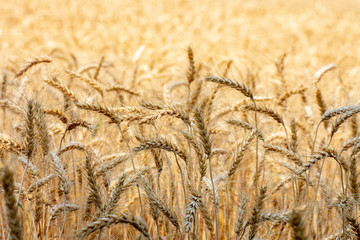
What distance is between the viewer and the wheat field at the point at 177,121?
1.90 meters

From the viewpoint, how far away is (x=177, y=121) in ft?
8.93

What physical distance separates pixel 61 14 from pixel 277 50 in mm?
6782

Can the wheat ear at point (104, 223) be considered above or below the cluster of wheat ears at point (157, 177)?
below

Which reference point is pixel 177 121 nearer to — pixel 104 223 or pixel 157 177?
pixel 157 177

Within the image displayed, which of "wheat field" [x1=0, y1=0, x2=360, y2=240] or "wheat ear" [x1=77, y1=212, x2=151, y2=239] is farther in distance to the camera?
"wheat field" [x1=0, y1=0, x2=360, y2=240]

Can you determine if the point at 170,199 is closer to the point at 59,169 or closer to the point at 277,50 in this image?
the point at 59,169

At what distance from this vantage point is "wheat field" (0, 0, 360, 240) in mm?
1896

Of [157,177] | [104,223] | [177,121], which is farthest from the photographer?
[177,121]

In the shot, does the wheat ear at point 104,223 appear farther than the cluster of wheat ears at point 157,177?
No

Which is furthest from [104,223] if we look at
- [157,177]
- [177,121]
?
[177,121]

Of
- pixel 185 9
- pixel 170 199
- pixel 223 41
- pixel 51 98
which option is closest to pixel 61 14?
pixel 185 9

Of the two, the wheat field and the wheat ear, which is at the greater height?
the wheat field

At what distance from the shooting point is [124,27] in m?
11.0

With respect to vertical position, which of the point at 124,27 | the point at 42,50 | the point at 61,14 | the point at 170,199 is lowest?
the point at 170,199
